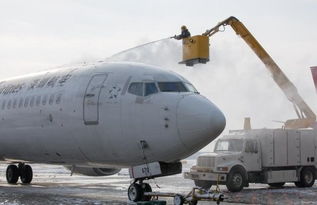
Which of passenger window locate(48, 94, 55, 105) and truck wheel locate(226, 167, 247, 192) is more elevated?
passenger window locate(48, 94, 55, 105)

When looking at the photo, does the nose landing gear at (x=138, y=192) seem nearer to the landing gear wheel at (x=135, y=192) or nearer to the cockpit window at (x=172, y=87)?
the landing gear wheel at (x=135, y=192)

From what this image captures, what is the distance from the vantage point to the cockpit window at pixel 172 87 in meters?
17.7

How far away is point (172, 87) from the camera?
17812 millimetres

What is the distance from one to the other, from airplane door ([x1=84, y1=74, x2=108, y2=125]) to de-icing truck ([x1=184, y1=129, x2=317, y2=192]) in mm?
8319

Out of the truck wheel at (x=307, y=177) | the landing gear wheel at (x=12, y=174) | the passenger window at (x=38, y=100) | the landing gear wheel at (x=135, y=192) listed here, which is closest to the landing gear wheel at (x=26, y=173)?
the landing gear wheel at (x=12, y=174)

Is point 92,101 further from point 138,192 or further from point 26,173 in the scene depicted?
point 26,173

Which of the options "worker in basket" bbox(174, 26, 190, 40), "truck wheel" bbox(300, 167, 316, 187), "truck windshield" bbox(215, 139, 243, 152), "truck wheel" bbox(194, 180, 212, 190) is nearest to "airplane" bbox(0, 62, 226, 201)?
"truck wheel" bbox(194, 180, 212, 190)

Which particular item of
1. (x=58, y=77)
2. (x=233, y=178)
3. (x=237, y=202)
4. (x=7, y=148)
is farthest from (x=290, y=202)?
(x=7, y=148)

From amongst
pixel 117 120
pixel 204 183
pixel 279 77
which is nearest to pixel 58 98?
pixel 117 120

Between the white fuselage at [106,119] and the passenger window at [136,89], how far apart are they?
35 millimetres

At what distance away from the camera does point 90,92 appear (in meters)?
18.7

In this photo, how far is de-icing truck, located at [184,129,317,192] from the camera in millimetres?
25328

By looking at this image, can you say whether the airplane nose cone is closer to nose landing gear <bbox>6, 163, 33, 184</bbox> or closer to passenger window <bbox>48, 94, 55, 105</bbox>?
passenger window <bbox>48, 94, 55, 105</bbox>

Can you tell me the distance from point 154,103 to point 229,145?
10.7 meters
